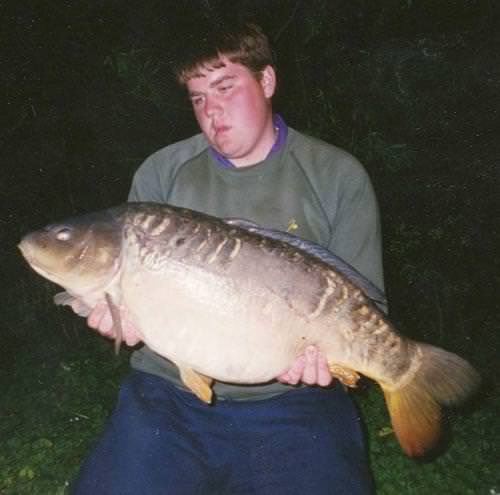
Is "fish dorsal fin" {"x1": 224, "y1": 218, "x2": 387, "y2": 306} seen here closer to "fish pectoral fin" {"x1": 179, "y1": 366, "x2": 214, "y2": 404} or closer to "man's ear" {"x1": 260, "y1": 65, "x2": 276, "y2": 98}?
"fish pectoral fin" {"x1": 179, "y1": 366, "x2": 214, "y2": 404}

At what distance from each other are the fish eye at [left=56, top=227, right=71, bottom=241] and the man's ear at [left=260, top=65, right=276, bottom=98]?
1.30m

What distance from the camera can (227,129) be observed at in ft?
9.06

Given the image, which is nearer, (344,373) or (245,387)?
(344,373)

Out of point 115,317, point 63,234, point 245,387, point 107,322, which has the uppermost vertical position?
point 63,234

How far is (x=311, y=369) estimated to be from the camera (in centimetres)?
234

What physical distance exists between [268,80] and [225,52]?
0.30 meters

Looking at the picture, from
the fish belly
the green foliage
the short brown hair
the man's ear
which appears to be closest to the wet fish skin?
the fish belly

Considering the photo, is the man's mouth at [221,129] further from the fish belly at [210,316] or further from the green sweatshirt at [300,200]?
the fish belly at [210,316]

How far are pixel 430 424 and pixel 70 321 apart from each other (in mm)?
4933

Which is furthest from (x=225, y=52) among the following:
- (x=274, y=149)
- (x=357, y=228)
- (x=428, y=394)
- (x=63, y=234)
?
(x=428, y=394)

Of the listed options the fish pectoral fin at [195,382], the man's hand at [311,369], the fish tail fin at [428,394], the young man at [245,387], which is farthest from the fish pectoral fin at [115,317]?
the fish tail fin at [428,394]

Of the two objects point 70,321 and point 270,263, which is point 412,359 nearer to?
point 270,263

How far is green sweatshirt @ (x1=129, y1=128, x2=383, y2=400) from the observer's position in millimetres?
2824

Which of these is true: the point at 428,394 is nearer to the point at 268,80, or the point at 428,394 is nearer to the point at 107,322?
the point at 107,322
